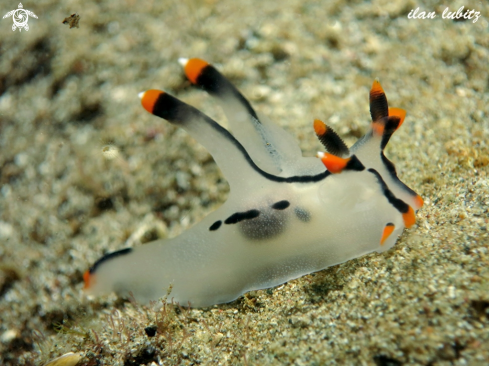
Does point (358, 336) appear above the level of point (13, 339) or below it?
below

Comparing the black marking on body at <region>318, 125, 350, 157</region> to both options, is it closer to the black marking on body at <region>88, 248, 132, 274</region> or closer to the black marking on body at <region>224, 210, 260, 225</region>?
the black marking on body at <region>224, 210, 260, 225</region>

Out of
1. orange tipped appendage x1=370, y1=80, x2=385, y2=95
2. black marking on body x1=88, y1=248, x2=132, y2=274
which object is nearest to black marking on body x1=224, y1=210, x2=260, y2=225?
black marking on body x1=88, y1=248, x2=132, y2=274

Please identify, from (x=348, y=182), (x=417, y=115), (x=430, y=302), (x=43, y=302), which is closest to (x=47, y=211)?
(x=43, y=302)

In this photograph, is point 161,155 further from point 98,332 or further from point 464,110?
point 464,110

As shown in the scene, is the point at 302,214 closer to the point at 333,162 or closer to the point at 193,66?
the point at 333,162

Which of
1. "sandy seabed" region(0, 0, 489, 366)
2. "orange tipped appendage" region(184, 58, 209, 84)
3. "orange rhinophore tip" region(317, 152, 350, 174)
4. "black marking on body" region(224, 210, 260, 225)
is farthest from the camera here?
"black marking on body" region(224, 210, 260, 225)

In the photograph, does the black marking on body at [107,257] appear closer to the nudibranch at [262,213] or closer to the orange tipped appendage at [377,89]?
the nudibranch at [262,213]
